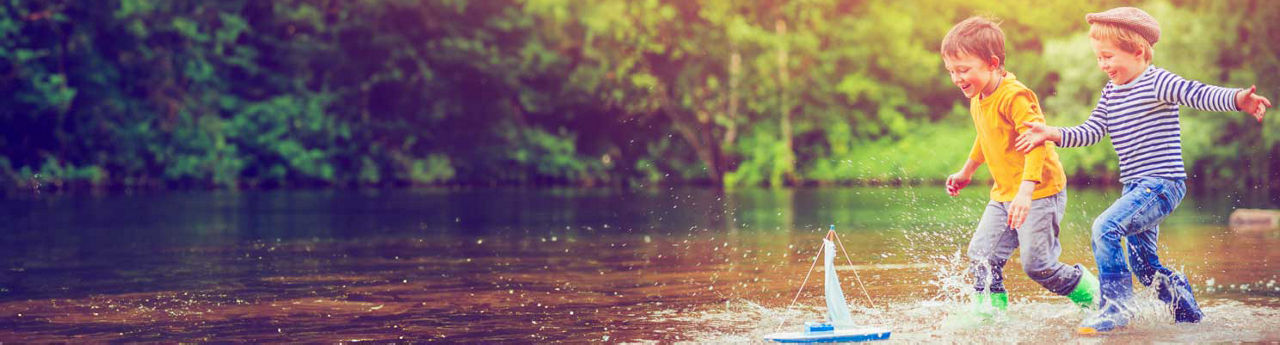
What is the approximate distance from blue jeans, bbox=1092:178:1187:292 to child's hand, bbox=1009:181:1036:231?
0.35m

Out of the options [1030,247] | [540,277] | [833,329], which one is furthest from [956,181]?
[540,277]

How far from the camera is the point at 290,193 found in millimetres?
28375

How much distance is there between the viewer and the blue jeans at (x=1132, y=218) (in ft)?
19.3

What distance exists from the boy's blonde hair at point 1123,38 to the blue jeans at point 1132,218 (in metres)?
0.54

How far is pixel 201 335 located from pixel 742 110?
29.7m

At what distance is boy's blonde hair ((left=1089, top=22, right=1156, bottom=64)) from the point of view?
5.91m

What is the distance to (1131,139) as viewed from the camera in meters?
5.98

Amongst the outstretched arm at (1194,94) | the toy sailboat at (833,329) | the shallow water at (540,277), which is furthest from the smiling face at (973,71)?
the shallow water at (540,277)

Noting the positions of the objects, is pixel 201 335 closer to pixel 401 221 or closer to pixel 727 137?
pixel 401 221

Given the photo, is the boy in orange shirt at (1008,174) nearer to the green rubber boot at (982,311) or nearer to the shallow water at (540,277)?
the green rubber boot at (982,311)

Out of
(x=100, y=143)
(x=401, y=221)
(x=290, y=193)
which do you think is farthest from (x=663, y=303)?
(x=100, y=143)

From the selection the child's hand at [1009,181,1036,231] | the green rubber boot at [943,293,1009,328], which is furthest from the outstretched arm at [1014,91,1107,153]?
the green rubber boot at [943,293,1009,328]

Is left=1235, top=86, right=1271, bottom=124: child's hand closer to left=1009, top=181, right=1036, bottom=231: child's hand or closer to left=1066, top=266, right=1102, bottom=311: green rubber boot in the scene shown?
left=1009, top=181, right=1036, bottom=231: child's hand

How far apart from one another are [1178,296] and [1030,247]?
69cm
